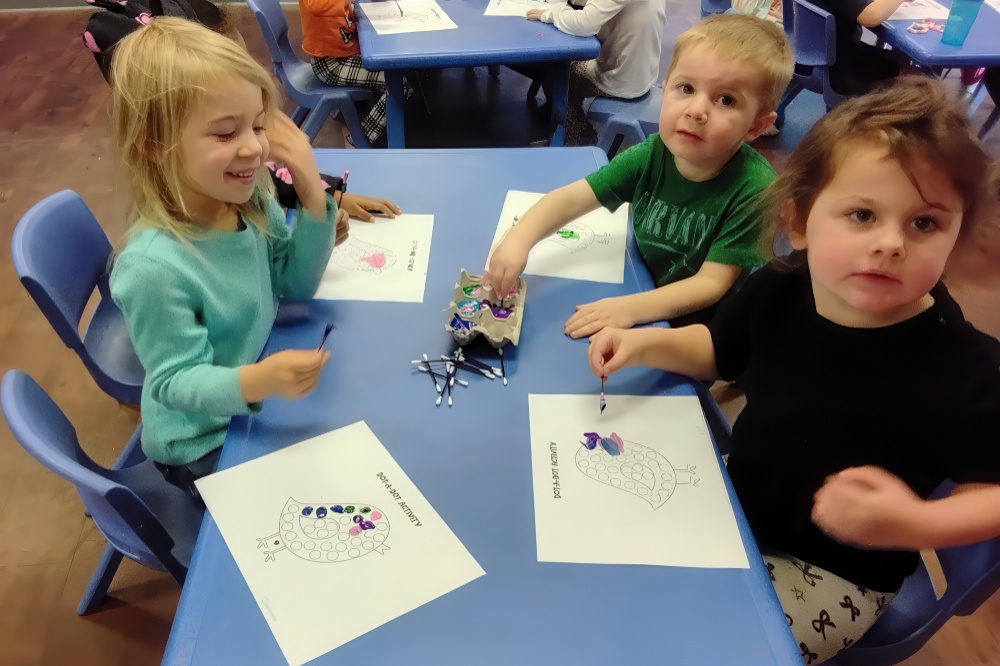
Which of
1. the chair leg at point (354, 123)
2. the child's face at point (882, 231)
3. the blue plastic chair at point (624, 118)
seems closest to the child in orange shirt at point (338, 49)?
the chair leg at point (354, 123)

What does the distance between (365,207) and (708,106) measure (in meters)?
0.66

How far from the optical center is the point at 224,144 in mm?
848

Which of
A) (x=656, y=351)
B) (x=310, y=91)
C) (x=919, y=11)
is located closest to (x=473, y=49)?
(x=310, y=91)

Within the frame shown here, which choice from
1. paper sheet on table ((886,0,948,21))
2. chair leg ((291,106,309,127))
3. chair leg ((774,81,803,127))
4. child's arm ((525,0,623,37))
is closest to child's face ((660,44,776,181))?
child's arm ((525,0,623,37))

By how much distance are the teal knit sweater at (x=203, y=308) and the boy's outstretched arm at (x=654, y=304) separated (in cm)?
46

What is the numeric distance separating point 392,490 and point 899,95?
77cm

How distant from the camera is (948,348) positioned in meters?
0.74

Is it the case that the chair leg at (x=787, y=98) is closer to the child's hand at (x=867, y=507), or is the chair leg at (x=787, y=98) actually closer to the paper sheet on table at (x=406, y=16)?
the paper sheet on table at (x=406, y=16)

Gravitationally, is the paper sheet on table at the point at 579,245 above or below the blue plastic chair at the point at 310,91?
above

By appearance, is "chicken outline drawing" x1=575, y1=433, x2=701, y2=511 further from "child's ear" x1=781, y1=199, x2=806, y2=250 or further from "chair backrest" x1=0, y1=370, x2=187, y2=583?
"chair backrest" x1=0, y1=370, x2=187, y2=583

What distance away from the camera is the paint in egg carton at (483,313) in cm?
96

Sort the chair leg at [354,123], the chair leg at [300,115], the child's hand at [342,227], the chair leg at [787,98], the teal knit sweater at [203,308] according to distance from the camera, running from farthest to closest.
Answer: the chair leg at [787,98] < the chair leg at [300,115] < the chair leg at [354,123] < the child's hand at [342,227] < the teal knit sweater at [203,308]

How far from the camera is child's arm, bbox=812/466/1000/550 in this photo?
0.60m

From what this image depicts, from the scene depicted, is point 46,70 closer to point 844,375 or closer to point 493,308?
point 493,308
